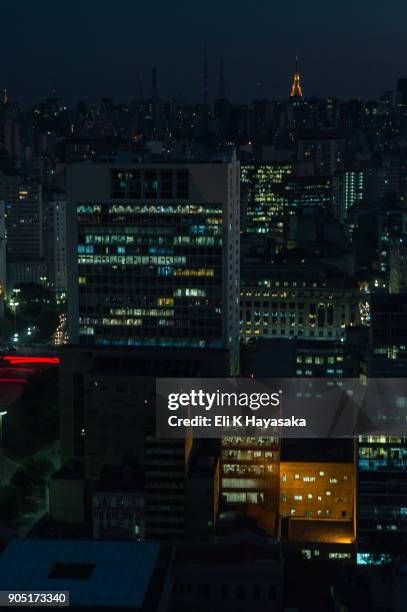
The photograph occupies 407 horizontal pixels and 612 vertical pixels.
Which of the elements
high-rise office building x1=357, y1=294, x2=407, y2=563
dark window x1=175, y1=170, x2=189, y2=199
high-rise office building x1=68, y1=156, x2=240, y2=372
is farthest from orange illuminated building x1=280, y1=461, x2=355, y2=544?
dark window x1=175, y1=170, x2=189, y2=199

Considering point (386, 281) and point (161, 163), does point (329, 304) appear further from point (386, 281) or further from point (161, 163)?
point (161, 163)

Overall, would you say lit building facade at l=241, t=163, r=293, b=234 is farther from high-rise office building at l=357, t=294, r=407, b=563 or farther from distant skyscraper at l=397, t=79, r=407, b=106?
high-rise office building at l=357, t=294, r=407, b=563

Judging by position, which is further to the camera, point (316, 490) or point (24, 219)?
point (24, 219)

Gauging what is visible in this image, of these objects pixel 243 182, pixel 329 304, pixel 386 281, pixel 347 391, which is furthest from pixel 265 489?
A: pixel 243 182

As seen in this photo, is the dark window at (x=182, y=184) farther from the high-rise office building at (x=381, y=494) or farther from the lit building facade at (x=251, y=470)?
the high-rise office building at (x=381, y=494)

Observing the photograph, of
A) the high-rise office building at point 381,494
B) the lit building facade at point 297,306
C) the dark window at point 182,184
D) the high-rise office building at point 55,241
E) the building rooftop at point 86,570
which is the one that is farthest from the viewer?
the high-rise office building at point 55,241

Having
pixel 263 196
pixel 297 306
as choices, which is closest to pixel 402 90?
pixel 263 196

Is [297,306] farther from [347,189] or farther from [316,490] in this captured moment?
[347,189]

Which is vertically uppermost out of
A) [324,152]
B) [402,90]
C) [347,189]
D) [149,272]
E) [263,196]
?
[402,90]

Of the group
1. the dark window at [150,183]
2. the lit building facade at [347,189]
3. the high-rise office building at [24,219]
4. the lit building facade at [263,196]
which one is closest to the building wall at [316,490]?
the dark window at [150,183]
